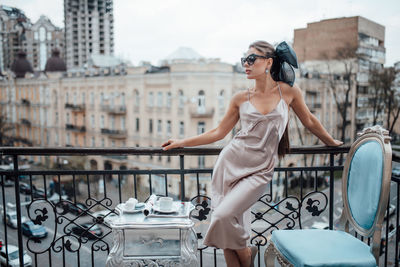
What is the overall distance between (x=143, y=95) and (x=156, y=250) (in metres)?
16.9

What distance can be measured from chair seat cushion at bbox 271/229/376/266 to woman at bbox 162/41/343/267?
0.21m

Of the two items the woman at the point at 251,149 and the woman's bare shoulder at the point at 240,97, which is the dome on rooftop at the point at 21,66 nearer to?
the woman's bare shoulder at the point at 240,97

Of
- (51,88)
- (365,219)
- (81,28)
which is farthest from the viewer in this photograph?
(81,28)

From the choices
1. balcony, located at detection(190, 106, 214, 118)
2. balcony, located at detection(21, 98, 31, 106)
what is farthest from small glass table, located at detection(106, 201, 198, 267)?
balcony, located at detection(21, 98, 31, 106)

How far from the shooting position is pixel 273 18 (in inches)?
500

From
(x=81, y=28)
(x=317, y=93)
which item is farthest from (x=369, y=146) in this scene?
(x=81, y=28)

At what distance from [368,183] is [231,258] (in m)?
0.81

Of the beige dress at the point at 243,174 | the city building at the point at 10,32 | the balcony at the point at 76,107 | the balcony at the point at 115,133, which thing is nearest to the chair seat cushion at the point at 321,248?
the beige dress at the point at 243,174

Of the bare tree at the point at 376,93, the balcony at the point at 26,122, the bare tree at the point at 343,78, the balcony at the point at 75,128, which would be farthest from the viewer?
the balcony at the point at 26,122

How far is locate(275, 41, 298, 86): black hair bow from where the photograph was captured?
72.4 inches

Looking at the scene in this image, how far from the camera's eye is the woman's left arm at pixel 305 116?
1.95 meters

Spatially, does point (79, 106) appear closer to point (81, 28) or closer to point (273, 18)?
point (273, 18)

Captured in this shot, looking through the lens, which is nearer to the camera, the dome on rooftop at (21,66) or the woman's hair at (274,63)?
the woman's hair at (274,63)

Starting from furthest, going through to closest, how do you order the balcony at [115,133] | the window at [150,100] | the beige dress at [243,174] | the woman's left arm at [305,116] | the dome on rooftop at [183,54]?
the balcony at [115,133] → the dome on rooftop at [183,54] → the window at [150,100] → the woman's left arm at [305,116] → the beige dress at [243,174]
